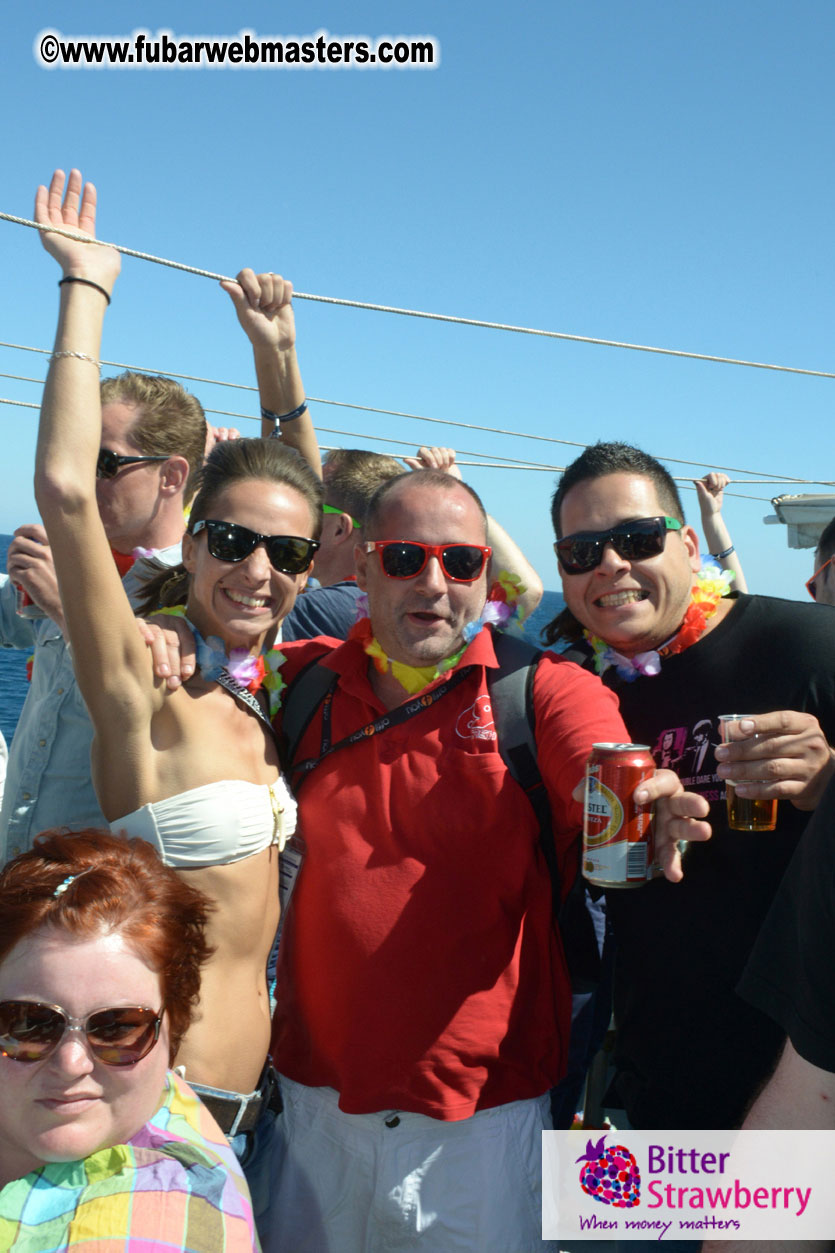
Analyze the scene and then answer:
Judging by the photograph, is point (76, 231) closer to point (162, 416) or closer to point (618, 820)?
point (162, 416)

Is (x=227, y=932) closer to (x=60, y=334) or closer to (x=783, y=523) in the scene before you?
(x=60, y=334)

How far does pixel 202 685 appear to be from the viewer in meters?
2.24

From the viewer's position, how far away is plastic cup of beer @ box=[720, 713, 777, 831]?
2.00 meters

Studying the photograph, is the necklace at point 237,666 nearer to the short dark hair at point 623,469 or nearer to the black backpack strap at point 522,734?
the black backpack strap at point 522,734

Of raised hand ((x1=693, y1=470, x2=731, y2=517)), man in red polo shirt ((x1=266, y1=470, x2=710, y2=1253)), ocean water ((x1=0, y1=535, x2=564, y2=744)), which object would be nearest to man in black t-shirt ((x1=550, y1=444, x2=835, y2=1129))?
man in red polo shirt ((x1=266, y1=470, x2=710, y2=1253))

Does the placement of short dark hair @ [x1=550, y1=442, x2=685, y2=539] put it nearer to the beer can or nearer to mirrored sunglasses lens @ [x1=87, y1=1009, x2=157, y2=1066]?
the beer can

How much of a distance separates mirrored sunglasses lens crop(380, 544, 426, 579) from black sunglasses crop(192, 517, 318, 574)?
21cm

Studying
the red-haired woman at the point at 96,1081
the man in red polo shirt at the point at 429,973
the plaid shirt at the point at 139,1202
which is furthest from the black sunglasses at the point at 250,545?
the plaid shirt at the point at 139,1202

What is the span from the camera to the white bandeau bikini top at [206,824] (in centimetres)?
202

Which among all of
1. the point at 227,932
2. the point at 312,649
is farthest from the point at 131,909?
the point at 312,649

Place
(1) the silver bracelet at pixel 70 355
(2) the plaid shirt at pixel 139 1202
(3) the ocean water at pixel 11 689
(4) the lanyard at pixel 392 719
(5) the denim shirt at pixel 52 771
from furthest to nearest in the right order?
(3) the ocean water at pixel 11 689 < (5) the denim shirt at pixel 52 771 < (4) the lanyard at pixel 392 719 < (1) the silver bracelet at pixel 70 355 < (2) the plaid shirt at pixel 139 1202

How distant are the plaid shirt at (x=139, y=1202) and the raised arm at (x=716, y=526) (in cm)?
369

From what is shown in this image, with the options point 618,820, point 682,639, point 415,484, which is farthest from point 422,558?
point 618,820

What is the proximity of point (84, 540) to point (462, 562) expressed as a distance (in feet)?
2.86
